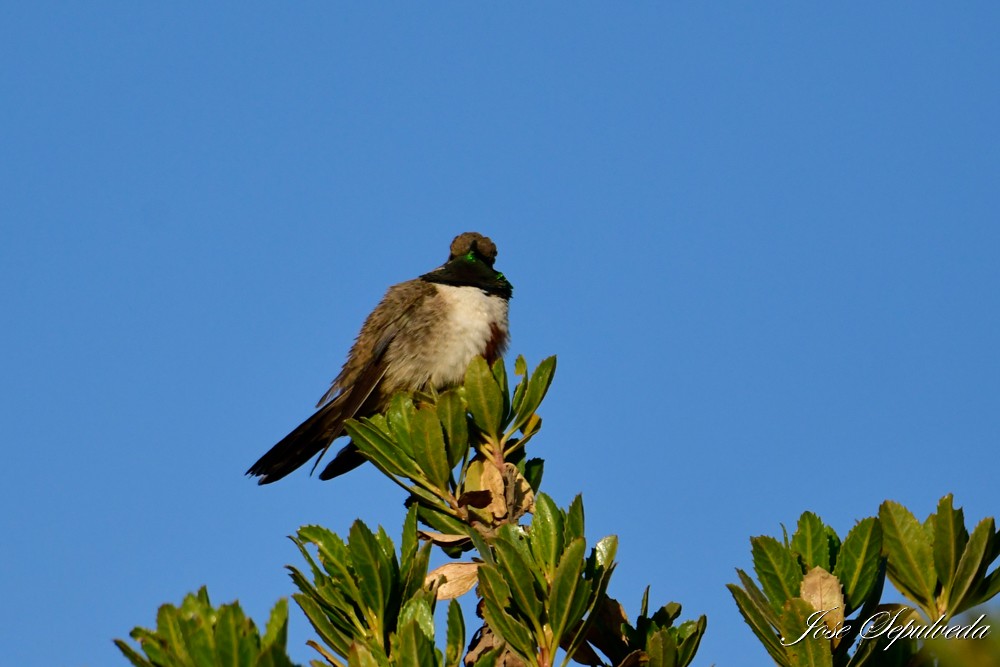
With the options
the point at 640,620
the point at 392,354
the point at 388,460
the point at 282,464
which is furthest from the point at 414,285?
the point at 640,620

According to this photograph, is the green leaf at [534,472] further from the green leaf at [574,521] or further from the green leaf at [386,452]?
the green leaf at [574,521]

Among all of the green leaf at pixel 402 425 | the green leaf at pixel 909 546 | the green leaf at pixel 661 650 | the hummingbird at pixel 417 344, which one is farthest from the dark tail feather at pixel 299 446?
the green leaf at pixel 909 546

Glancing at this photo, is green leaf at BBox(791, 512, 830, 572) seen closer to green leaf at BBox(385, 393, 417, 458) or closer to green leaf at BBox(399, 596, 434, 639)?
green leaf at BBox(399, 596, 434, 639)

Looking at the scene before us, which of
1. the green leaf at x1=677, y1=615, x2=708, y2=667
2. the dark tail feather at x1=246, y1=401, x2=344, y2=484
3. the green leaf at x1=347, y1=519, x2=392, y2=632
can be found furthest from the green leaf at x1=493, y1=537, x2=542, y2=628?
the dark tail feather at x1=246, y1=401, x2=344, y2=484

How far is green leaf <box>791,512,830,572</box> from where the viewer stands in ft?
9.68

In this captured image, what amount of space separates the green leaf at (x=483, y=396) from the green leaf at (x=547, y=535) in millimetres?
1012

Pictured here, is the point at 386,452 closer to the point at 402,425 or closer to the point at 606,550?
the point at 402,425

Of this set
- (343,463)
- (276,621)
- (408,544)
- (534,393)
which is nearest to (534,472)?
(534,393)

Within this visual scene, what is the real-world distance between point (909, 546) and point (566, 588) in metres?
0.92

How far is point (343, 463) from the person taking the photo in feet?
23.2

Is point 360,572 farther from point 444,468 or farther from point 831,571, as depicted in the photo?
point 831,571

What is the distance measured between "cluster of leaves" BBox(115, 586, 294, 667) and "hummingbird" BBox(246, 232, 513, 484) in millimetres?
4702

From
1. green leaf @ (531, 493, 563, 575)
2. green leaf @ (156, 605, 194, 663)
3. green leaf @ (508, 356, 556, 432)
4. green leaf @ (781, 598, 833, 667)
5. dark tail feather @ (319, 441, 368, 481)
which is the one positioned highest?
dark tail feather @ (319, 441, 368, 481)

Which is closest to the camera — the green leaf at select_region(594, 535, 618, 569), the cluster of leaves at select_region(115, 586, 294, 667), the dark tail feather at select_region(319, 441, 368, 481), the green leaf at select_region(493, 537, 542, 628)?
the cluster of leaves at select_region(115, 586, 294, 667)
